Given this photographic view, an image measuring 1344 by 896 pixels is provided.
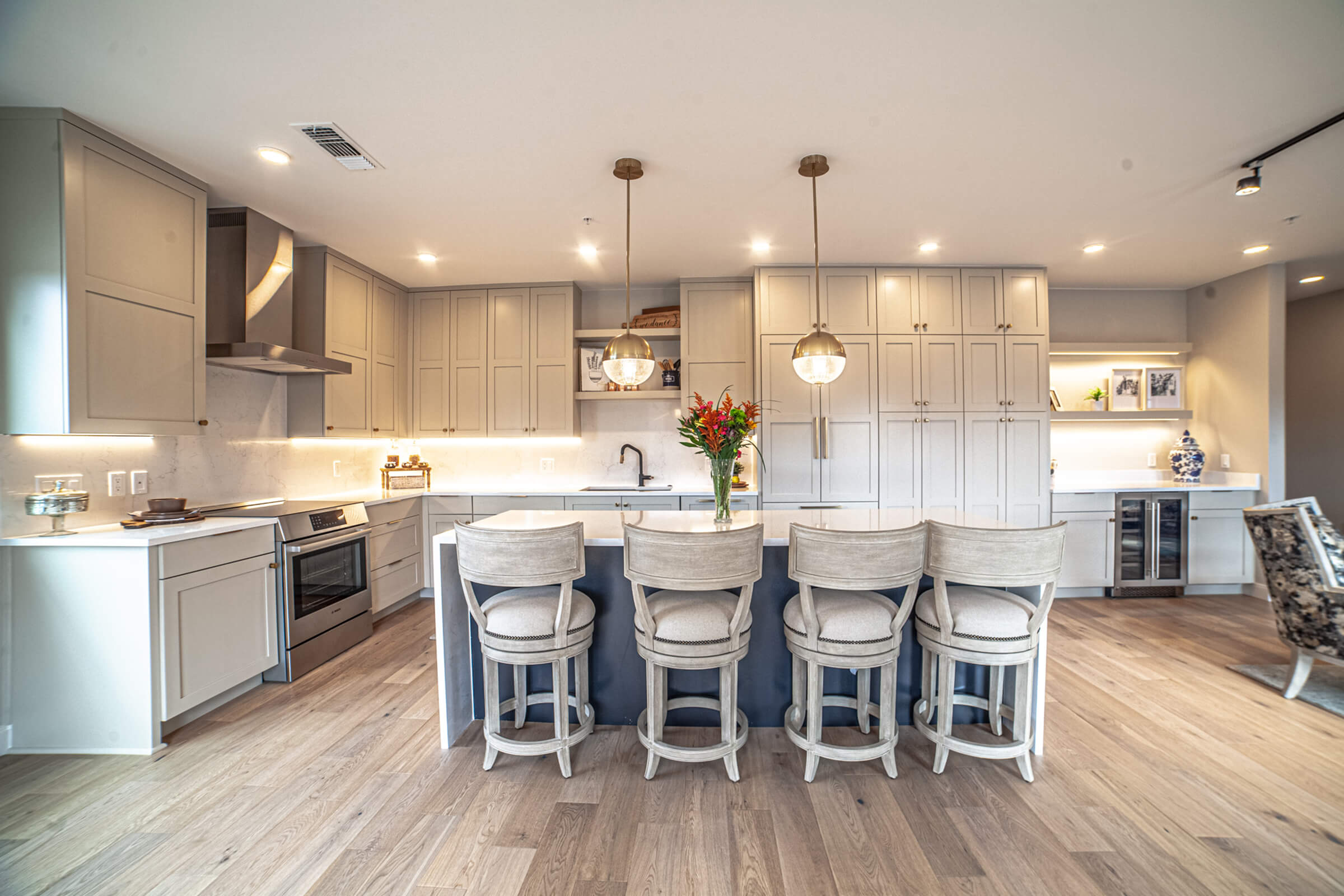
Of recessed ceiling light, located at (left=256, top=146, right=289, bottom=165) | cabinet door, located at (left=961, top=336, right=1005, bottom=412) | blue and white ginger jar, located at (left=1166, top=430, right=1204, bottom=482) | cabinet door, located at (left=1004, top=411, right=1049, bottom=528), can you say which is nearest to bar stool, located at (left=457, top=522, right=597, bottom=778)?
recessed ceiling light, located at (left=256, top=146, right=289, bottom=165)

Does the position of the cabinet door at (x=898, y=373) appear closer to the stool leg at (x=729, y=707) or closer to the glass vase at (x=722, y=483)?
the glass vase at (x=722, y=483)

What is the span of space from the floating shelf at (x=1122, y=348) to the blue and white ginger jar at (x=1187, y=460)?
0.76 metres

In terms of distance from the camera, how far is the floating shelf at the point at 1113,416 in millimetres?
4934

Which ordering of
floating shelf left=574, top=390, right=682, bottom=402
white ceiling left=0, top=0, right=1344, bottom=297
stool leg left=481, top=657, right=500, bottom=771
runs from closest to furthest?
white ceiling left=0, top=0, right=1344, bottom=297, stool leg left=481, top=657, right=500, bottom=771, floating shelf left=574, top=390, right=682, bottom=402

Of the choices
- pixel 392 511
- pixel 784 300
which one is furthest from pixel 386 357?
pixel 784 300

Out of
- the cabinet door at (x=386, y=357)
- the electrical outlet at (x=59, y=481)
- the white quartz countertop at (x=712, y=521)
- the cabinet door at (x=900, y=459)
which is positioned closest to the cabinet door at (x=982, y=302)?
the cabinet door at (x=900, y=459)

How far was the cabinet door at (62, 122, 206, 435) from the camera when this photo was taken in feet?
7.73

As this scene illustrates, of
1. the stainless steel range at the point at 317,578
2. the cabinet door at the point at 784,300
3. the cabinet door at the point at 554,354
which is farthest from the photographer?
the cabinet door at the point at 554,354

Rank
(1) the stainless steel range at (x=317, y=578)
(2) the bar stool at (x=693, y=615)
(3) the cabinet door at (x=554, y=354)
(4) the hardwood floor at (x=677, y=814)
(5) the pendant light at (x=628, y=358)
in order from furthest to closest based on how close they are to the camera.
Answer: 1. (3) the cabinet door at (x=554, y=354)
2. (1) the stainless steel range at (x=317, y=578)
3. (5) the pendant light at (x=628, y=358)
4. (2) the bar stool at (x=693, y=615)
5. (4) the hardwood floor at (x=677, y=814)

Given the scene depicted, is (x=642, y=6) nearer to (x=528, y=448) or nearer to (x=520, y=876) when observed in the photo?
(x=520, y=876)

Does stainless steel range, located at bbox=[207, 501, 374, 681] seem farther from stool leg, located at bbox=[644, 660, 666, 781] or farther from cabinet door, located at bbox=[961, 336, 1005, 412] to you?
cabinet door, located at bbox=[961, 336, 1005, 412]

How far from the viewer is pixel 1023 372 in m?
4.52

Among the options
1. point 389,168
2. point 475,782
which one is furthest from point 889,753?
point 389,168

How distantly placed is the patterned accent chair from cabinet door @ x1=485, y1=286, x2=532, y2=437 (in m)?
4.80
